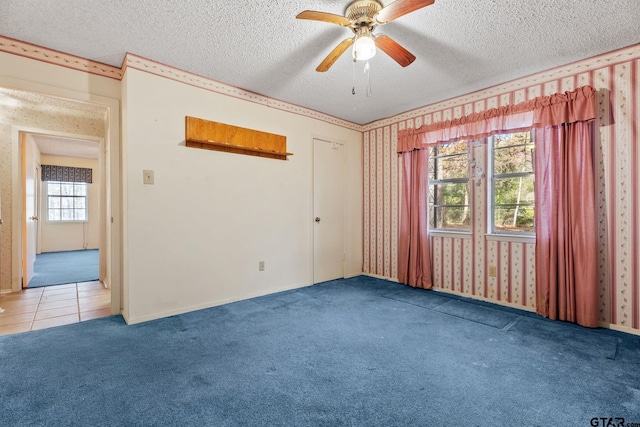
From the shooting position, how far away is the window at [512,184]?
10.3ft

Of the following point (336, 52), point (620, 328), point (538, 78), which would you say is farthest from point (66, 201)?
point (620, 328)

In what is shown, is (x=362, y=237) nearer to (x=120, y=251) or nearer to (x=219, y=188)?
(x=219, y=188)

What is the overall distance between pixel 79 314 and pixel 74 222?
6162 mm

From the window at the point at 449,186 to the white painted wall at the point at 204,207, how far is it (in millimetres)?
1682

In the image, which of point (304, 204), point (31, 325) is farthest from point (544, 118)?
point (31, 325)

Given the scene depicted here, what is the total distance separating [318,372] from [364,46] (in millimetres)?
2176

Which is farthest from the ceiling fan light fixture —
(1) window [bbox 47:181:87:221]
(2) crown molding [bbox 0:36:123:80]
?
(1) window [bbox 47:181:87:221]

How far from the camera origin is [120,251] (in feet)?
9.46

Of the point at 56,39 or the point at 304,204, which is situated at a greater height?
the point at 56,39

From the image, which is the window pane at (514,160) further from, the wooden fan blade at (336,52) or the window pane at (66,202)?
the window pane at (66,202)

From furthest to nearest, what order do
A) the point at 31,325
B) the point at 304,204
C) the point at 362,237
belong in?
the point at 362,237 → the point at 304,204 → the point at 31,325

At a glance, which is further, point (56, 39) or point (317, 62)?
point (317, 62)

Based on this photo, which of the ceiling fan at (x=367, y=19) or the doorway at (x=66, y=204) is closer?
the ceiling fan at (x=367, y=19)

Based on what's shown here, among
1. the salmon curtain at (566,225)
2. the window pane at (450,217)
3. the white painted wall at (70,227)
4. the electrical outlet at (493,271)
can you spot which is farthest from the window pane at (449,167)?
the white painted wall at (70,227)
